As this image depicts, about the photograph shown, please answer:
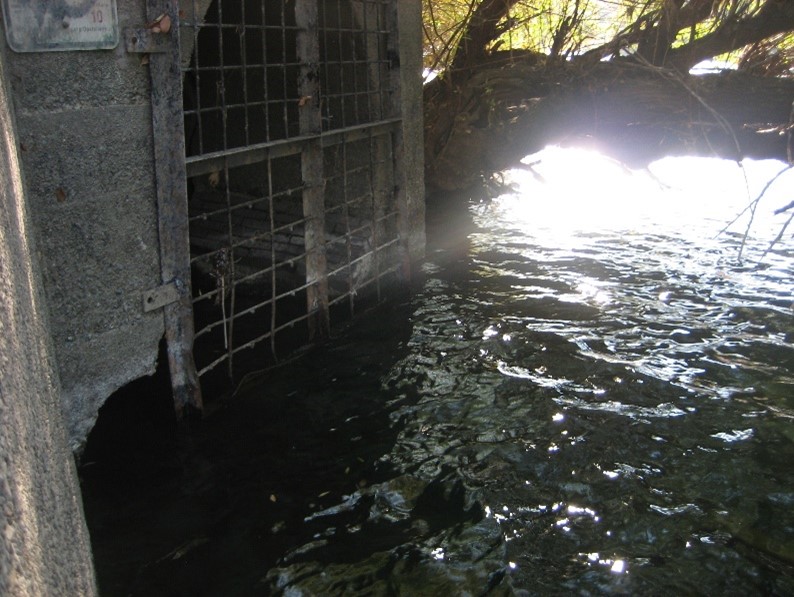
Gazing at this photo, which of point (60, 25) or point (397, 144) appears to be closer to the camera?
point (60, 25)

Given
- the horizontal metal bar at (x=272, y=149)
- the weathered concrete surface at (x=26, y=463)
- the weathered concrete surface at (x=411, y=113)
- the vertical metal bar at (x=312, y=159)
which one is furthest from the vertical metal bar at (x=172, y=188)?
the weathered concrete surface at (x=411, y=113)

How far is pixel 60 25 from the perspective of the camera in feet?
14.7

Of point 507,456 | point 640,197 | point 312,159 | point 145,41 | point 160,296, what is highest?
point 145,41

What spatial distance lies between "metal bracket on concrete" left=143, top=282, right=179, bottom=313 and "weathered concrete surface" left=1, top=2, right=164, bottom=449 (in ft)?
0.13

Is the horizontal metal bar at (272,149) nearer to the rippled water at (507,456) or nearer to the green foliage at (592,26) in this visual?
the rippled water at (507,456)

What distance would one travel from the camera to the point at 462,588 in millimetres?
4242

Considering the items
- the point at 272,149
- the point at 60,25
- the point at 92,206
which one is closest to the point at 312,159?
the point at 272,149

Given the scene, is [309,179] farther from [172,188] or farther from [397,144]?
[172,188]

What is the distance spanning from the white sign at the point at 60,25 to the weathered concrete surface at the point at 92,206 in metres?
0.06

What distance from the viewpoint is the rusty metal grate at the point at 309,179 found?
7.00 meters

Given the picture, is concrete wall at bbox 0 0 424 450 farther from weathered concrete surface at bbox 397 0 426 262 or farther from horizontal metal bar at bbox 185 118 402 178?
weathered concrete surface at bbox 397 0 426 262

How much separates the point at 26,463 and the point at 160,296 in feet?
12.7

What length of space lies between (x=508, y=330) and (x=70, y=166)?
12.5ft

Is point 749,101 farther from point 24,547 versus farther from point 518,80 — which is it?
point 24,547
